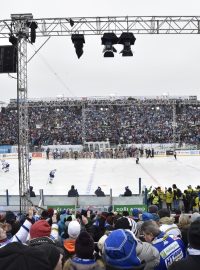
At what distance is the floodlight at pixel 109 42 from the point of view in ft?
50.4

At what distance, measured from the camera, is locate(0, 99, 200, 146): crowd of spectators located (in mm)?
55000

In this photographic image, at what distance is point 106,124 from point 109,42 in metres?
44.9

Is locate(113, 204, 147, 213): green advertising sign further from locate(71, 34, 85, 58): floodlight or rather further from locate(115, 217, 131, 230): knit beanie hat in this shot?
locate(115, 217, 131, 230): knit beanie hat

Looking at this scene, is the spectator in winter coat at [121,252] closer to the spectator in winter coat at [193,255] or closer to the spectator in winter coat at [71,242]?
the spectator in winter coat at [193,255]

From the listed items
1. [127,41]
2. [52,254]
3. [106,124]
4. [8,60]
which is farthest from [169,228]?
[106,124]

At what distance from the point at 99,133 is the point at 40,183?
34.2 metres

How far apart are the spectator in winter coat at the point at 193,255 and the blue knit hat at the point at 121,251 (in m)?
0.28

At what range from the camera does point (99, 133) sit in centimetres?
5759

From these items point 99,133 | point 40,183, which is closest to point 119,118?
point 99,133

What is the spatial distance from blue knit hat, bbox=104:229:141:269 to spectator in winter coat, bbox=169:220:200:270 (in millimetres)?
278

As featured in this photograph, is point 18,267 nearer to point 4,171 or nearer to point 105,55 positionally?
point 105,55

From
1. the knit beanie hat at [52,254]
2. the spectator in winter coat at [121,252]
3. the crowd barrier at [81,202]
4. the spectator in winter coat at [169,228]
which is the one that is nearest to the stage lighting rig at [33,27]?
the crowd barrier at [81,202]

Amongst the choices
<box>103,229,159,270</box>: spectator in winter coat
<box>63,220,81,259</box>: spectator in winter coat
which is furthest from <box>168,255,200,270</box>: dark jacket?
<box>63,220,81,259</box>: spectator in winter coat

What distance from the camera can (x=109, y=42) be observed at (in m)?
15.5
